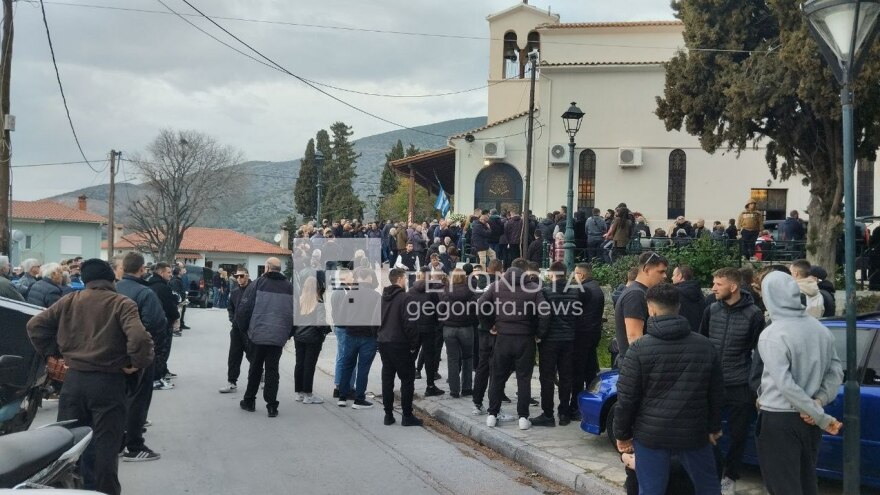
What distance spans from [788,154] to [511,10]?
1838 centimetres

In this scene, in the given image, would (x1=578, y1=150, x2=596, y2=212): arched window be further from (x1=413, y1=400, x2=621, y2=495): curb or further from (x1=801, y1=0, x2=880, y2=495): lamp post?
(x1=801, y1=0, x2=880, y2=495): lamp post

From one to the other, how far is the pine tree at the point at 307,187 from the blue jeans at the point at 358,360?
218ft

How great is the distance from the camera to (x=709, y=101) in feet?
64.1

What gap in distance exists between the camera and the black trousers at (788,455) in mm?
4984

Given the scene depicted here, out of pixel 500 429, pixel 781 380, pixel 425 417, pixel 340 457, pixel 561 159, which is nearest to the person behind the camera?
pixel 781 380

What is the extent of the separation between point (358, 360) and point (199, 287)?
98.1ft

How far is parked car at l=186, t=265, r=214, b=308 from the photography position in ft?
118

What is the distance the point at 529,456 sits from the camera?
26.5ft

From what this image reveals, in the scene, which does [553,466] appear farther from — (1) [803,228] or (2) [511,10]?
(2) [511,10]

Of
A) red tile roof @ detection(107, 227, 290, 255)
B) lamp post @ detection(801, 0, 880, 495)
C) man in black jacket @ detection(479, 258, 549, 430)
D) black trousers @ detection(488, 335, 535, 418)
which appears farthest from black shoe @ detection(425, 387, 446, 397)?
red tile roof @ detection(107, 227, 290, 255)

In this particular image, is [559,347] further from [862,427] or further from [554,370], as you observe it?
[862,427]

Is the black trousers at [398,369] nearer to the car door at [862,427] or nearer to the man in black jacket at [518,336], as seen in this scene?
the man in black jacket at [518,336]

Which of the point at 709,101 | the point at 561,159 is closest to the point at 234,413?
the point at 709,101

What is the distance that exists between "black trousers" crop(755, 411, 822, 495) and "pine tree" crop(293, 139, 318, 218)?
7298 cm
